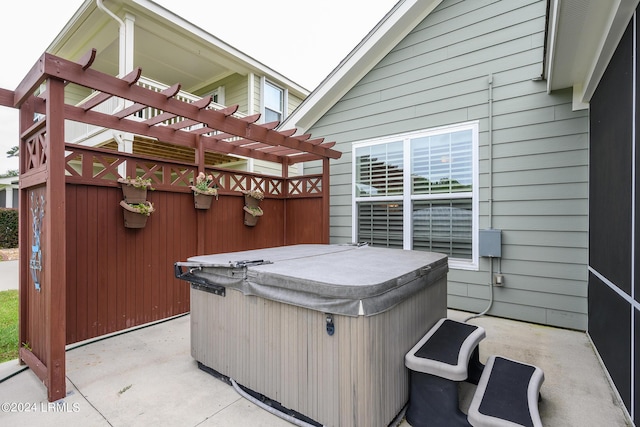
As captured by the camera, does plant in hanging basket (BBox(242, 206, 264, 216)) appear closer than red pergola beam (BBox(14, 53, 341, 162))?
No

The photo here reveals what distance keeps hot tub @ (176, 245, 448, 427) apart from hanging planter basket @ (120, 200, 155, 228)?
1.22 meters

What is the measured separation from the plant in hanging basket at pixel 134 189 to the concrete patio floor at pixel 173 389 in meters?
1.48

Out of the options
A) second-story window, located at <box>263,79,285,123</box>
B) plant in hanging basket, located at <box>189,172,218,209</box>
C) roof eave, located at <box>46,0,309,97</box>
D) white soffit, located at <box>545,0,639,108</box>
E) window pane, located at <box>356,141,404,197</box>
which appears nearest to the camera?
white soffit, located at <box>545,0,639,108</box>

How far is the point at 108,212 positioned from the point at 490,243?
171 inches

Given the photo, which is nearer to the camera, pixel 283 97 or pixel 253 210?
pixel 253 210

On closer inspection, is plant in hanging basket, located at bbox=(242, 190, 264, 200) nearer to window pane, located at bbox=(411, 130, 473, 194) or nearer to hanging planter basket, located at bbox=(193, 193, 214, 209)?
hanging planter basket, located at bbox=(193, 193, 214, 209)

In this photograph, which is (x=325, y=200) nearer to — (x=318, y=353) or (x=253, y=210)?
(x=253, y=210)

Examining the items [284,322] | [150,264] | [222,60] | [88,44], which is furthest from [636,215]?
[88,44]

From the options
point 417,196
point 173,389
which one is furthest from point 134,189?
point 417,196

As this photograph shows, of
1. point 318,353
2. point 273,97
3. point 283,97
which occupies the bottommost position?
point 318,353

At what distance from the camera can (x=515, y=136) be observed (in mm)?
3729

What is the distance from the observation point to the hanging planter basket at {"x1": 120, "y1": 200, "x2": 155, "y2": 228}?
338 cm

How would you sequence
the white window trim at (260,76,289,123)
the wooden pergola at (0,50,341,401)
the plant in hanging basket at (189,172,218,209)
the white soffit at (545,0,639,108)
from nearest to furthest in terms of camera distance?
the white soffit at (545,0,639,108), the wooden pergola at (0,50,341,401), the plant in hanging basket at (189,172,218,209), the white window trim at (260,76,289,123)

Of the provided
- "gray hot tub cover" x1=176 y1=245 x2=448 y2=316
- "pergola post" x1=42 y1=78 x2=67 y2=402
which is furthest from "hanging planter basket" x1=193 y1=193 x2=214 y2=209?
"pergola post" x1=42 y1=78 x2=67 y2=402
